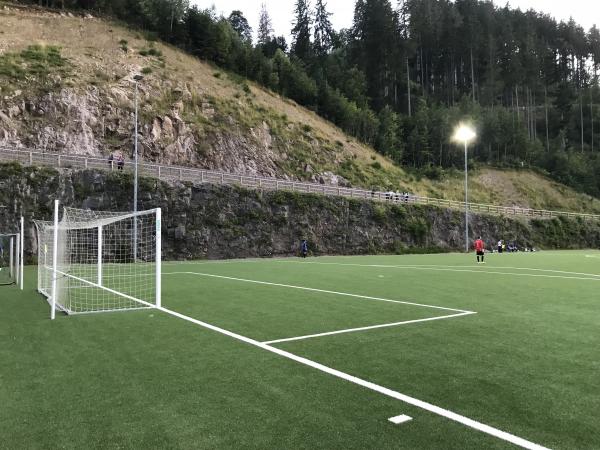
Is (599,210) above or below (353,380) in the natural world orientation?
above

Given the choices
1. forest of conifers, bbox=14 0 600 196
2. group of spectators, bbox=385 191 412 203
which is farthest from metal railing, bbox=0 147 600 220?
forest of conifers, bbox=14 0 600 196

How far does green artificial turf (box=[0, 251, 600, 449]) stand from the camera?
12.5 ft

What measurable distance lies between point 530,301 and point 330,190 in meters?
32.6

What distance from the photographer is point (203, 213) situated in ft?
111

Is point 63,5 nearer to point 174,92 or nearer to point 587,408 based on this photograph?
point 174,92

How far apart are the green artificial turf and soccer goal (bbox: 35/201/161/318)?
0.98 m

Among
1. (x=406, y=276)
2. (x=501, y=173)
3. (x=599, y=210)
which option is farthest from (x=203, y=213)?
(x=599, y=210)

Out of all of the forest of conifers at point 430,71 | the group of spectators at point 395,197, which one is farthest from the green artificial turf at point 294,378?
the forest of conifers at point 430,71

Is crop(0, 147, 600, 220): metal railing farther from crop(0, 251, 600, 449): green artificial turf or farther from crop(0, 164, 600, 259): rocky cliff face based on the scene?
crop(0, 251, 600, 449): green artificial turf

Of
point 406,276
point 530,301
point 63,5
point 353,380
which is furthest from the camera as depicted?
point 63,5

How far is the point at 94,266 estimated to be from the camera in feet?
73.7

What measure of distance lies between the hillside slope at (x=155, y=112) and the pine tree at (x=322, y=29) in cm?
4544

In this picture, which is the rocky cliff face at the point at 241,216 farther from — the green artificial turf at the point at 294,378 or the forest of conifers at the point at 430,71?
the forest of conifers at the point at 430,71

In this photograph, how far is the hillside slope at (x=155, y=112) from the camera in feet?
139
